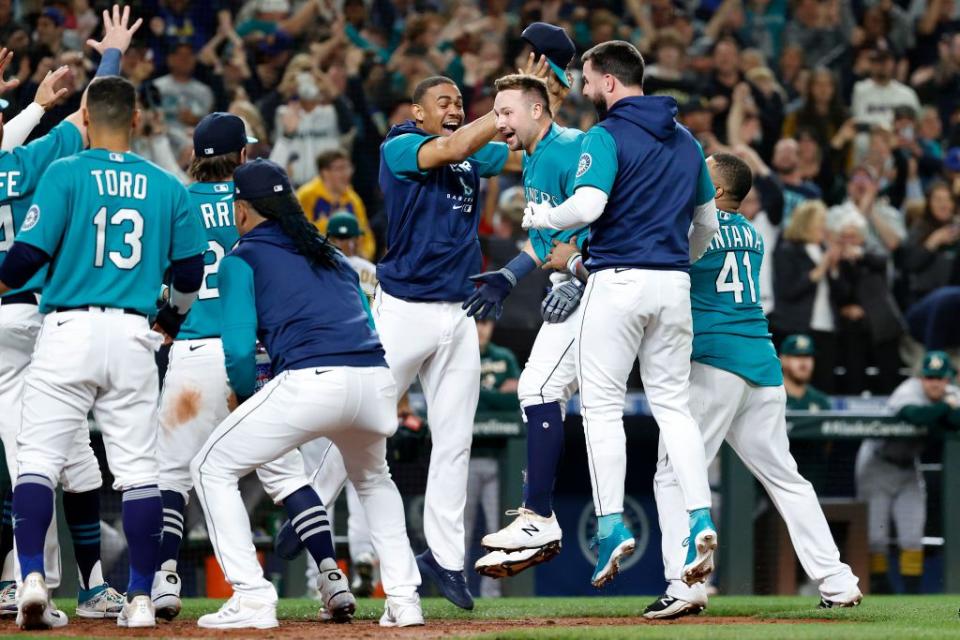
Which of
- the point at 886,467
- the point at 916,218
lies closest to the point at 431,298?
the point at 886,467

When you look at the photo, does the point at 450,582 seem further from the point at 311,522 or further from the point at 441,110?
the point at 441,110

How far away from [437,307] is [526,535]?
3.42 feet

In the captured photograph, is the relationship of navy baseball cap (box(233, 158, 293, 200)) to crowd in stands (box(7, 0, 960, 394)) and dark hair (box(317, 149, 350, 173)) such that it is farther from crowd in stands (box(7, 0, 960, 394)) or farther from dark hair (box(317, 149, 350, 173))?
dark hair (box(317, 149, 350, 173))

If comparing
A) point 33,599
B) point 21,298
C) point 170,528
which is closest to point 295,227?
point 21,298

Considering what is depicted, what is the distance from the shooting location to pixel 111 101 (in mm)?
5406

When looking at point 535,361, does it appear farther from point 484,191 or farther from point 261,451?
point 484,191

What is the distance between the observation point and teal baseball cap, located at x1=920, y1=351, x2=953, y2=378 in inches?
379

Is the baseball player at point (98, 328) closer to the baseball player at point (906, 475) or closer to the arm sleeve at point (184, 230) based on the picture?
the arm sleeve at point (184, 230)

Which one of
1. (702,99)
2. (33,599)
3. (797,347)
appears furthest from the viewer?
(702,99)

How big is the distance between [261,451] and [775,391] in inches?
91.2

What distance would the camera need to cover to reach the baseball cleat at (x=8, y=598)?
599 cm

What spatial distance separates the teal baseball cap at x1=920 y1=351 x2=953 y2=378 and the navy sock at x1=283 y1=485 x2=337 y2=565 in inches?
208

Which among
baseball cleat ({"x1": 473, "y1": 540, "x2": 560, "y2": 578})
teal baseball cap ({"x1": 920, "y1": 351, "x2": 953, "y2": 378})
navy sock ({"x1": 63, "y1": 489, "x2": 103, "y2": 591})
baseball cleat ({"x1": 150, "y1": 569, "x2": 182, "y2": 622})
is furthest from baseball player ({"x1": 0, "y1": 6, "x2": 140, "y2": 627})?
teal baseball cap ({"x1": 920, "y1": 351, "x2": 953, "y2": 378})

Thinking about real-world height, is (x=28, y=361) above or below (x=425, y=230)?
below
